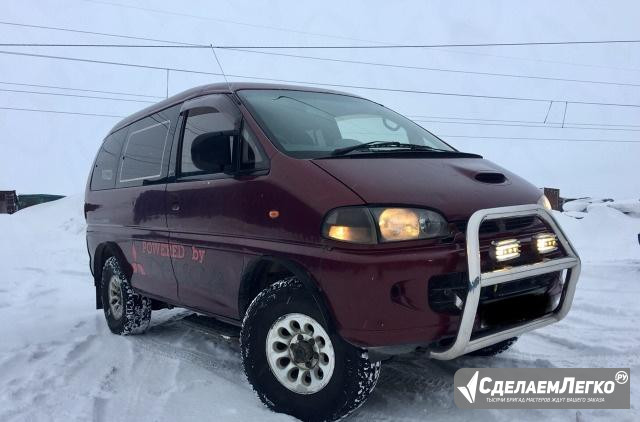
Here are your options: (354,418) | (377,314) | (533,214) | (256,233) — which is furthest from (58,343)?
(533,214)

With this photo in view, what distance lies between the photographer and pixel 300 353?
264 cm

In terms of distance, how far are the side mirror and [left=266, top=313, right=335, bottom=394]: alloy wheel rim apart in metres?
1.00

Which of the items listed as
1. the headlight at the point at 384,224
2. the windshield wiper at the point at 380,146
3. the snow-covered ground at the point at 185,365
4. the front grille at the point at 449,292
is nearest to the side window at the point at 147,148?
the snow-covered ground at the point at 185,365

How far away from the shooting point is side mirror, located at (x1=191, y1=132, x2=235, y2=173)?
10.0ft

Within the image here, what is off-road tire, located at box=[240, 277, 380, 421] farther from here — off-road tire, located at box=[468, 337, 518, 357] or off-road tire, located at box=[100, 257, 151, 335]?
off-road tire, located at box=[100, 257, 151, 335]

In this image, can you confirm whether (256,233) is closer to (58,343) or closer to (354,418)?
(354,418)

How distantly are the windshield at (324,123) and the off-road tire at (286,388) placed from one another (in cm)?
79

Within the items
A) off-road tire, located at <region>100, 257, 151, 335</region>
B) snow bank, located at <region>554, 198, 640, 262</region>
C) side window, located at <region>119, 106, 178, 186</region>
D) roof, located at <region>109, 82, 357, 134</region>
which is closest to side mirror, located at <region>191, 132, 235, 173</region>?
roof, located at <region>109, 82, 357, 134</region>

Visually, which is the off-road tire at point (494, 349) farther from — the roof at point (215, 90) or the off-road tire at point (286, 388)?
the roof at point (215, 90)

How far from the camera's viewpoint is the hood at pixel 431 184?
2.46 meters

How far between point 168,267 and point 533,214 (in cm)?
249

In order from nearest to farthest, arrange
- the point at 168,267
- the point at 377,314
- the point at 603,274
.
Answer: the point at 377,314, the point at 168,267, the point at 603,274

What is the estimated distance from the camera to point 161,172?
391 centimetres

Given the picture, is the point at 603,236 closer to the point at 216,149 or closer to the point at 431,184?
the point at 431,184
